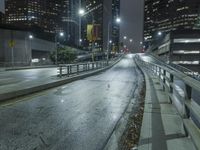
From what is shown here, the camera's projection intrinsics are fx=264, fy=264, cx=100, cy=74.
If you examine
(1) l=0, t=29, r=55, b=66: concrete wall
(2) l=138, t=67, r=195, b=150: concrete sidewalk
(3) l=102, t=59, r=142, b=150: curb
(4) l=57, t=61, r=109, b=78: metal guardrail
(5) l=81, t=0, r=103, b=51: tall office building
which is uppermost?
(5) l=81, t=0, r=103, b=51: tall office building

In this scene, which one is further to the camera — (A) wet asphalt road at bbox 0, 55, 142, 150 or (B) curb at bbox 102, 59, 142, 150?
(A) wet asphalt road at bbox 0, 55, 142, 150

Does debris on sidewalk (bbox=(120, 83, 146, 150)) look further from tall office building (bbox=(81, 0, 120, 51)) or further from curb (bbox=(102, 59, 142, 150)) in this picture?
tall office building (bbox=(81, 0, 120, 51))

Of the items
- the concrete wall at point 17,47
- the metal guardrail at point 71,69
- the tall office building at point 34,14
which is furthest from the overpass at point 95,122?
the tall office building at point 34,14

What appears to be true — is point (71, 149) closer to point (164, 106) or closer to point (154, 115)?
point (154, 115)

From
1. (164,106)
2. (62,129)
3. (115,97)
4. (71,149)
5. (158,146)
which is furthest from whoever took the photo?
(115,97)

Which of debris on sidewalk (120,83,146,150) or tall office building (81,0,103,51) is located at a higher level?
tall office building (81,0,103,51)

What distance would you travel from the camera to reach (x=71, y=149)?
225 inches

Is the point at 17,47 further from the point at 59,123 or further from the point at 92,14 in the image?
the point at 59,123

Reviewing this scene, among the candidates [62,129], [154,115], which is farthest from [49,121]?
[154,115]

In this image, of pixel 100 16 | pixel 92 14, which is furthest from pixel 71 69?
pixel 100 16

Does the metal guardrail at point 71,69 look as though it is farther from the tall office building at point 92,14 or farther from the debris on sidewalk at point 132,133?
the debris on sidewalk at point 132,133

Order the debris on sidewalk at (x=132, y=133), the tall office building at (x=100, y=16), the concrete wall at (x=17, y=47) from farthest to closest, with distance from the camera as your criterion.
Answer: the concrete wall at (x=17, y=47) → the tall office building at (x=100, y=16) → the debris on sidewalk at (x=132, y=133)

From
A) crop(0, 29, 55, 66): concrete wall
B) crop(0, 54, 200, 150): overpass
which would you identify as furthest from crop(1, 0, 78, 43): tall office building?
crop(0, 54, 200, 150): overpass

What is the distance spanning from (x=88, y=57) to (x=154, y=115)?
4520 inches
